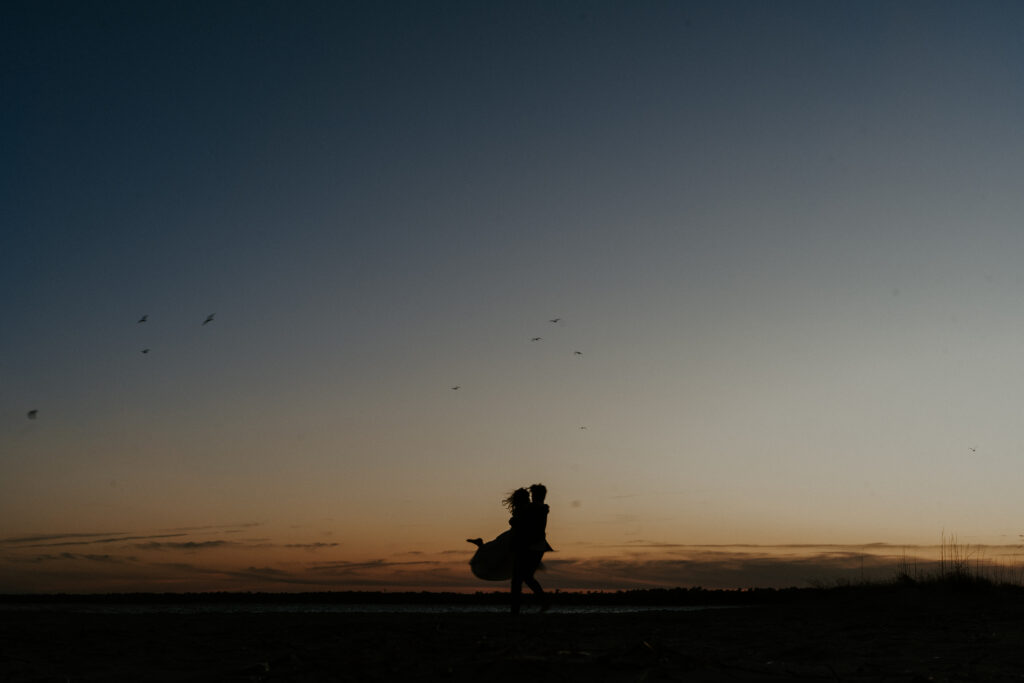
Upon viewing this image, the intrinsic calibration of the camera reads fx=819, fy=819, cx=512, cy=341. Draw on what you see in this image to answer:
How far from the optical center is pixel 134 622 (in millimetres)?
14328

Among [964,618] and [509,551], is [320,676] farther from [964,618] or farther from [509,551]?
[964,618]

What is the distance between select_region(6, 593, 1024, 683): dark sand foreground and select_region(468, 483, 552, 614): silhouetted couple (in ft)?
2.18

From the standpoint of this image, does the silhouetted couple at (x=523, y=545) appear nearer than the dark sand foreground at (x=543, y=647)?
No

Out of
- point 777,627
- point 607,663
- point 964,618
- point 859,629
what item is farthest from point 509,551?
point 607,663

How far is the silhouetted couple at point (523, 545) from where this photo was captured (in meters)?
14.5

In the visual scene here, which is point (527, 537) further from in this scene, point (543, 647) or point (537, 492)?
point (543, 647)

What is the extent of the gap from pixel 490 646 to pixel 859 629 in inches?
237

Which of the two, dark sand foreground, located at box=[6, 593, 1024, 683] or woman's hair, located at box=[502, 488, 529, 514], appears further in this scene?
woman's hair, located at box=[502, 488, 529, 514]

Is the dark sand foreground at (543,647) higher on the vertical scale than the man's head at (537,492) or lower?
lower

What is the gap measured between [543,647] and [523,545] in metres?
5.89

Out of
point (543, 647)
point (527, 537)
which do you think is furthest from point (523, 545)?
point (543, 647)

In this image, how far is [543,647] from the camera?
8.61 m

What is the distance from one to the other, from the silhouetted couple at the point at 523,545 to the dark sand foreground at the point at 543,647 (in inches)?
26.2

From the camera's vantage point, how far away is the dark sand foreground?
7090 millimetres
